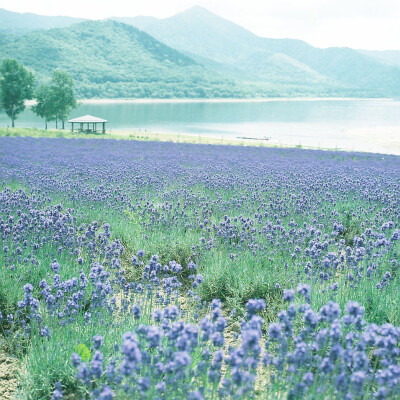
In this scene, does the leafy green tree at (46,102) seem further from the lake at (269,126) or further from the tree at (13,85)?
the lake at (269,126)

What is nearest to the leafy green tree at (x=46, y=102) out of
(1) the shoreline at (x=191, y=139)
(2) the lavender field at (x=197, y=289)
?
(1) the shoreline at (x=191, y=139)

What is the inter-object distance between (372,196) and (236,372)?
7.31 meters

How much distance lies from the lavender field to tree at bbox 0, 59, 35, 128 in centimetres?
3896

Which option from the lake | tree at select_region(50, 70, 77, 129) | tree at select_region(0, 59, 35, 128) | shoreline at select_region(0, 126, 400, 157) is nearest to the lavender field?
shoreline at select_region(0, 126, 400, 157)

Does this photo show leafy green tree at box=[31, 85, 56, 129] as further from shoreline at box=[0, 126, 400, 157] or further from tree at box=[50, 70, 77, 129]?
shoreline at box=[0, 126, 400, 157]

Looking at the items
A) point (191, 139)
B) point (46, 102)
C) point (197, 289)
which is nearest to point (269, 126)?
point (46, 102)

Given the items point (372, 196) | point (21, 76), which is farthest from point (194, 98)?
point (372, 196)

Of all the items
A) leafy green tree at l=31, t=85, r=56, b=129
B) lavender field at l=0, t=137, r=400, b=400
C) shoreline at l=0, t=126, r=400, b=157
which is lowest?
lavender field at l=0, t=137, r=400, b=400

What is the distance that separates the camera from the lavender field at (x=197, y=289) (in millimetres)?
2291

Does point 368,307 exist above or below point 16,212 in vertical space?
below

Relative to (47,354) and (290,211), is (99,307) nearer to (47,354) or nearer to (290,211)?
(47,354)

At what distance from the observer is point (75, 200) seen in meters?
7.46

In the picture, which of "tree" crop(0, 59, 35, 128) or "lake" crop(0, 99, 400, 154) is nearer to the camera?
"tree" crop(0, 59, 35, 128)

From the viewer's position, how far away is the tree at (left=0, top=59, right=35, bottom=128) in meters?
44.3
